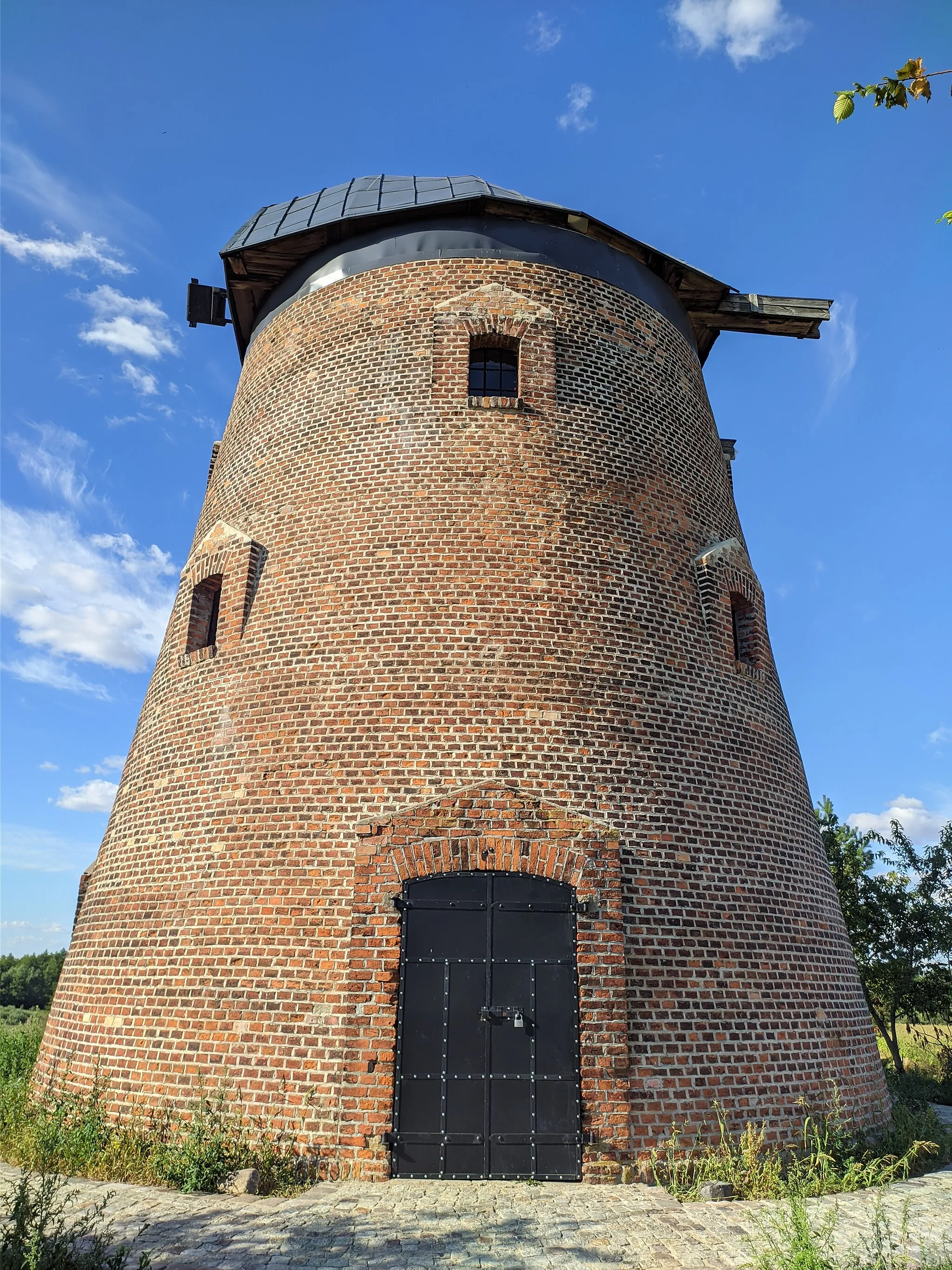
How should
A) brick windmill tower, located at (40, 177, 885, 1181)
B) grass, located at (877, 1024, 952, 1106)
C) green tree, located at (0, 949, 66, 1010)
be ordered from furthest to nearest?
green tree, located at (0, 949, 66, 1010)
grass, located at (877, 1024, 952, 1106)
brick windmill tower, located at (40, 177, 885, 1181)

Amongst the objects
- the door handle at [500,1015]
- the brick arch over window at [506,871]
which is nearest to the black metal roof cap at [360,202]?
the brick arch over window at [506,871]

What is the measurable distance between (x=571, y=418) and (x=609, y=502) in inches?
40.1

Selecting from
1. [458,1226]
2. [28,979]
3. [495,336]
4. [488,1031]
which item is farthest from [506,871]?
[28,979]

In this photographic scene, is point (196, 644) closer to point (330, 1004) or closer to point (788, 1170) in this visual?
point (330, 1004)

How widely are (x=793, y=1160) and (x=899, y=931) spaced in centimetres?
969

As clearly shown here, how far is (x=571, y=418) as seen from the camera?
327 inches

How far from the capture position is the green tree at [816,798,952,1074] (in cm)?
1345

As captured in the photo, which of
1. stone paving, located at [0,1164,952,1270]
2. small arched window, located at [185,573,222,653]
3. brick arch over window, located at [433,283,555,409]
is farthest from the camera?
small arched window, located at [185,573,222,653]

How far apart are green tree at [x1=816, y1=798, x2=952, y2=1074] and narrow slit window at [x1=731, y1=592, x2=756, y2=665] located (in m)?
6.77

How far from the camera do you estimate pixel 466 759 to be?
6.53m

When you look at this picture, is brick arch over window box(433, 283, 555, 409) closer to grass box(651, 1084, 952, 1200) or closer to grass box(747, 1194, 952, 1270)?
grass box(651, 1084, 952, 1200)

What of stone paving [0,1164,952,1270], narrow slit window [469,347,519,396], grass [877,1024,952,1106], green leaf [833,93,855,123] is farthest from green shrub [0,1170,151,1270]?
grass [877,1024,952,1106]

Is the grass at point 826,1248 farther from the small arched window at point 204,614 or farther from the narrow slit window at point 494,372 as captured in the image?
the narrow slit window at point 494,372

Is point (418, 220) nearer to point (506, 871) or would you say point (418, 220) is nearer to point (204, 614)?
point (204, 614)
